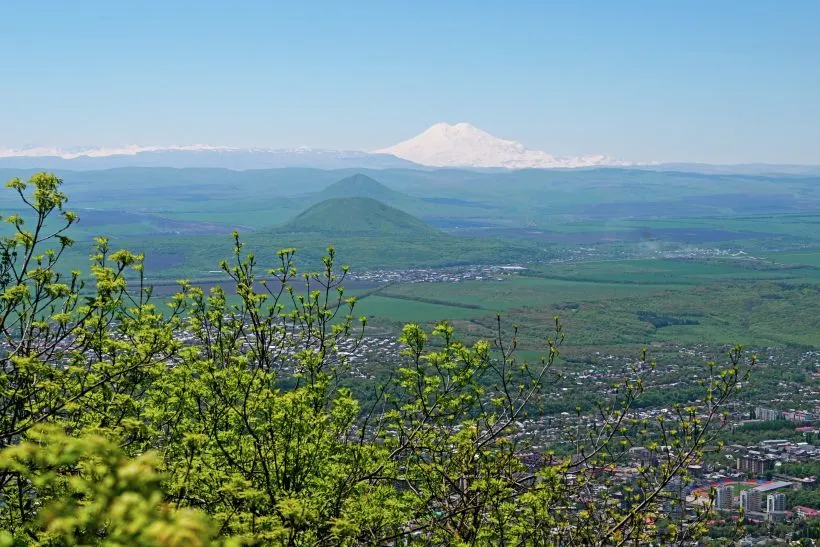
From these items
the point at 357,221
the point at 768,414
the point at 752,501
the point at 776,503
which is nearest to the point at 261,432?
the point at 776,503

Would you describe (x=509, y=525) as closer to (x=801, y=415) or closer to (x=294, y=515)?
(x=294, y=515)

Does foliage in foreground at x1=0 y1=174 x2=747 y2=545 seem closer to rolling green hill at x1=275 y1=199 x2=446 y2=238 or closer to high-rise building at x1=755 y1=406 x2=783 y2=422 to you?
high-rise building at x1=755 y1=406 x2=783 y2=422

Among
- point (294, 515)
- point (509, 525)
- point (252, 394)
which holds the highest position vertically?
point (252, 394)

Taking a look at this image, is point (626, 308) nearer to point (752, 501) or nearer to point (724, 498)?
point (752, 501)

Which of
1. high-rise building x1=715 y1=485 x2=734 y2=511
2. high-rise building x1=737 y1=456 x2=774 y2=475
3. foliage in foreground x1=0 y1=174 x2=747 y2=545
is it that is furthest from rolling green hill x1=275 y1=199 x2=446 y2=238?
foliage in foreground x1=0 y1=174 x2=747 y2=545

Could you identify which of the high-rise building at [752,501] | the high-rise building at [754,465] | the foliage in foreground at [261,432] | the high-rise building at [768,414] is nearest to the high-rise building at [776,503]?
the high-rise building at [752,501]

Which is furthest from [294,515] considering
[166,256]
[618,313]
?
[166,256]
